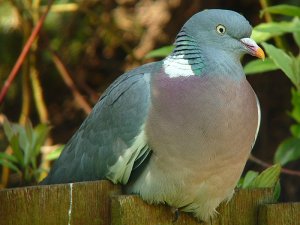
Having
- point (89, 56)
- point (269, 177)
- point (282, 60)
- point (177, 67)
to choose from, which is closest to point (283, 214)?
point (269, 177)

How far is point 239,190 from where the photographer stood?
2.51m

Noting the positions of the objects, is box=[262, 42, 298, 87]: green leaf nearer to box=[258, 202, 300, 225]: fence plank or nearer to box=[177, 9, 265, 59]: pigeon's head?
box=[177, 9, 265, 59]: pigeon's head

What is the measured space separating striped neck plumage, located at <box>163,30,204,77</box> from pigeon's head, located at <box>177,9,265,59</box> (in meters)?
0.04

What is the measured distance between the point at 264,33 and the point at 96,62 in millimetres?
2127

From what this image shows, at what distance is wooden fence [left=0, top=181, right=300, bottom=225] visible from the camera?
218 centimetres

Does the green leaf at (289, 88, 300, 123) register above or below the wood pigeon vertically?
below

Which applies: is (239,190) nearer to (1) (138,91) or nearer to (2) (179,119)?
(2) (179,119)

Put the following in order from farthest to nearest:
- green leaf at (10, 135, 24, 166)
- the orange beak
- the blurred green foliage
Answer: the blurred green foliage → green leaf at (10, 135, 24, 166) → the orange beak

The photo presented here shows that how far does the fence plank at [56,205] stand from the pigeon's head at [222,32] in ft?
2.74

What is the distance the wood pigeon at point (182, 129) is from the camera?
104 inches

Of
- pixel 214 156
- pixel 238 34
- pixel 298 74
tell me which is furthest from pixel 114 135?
pixel 298 74

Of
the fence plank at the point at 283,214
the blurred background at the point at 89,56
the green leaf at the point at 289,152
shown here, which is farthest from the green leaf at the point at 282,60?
the blurred background at the point at 89,56

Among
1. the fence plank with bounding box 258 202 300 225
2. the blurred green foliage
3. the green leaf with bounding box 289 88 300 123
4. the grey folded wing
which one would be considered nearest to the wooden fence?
the fence plank with bounding box 258 202 300 225

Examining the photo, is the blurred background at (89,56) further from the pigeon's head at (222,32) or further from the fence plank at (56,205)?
the fence plank at (56,205)
